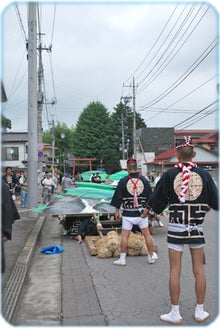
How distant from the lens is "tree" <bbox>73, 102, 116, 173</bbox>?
210 ft

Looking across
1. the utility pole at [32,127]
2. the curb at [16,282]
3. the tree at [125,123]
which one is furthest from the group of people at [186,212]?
the tree at [125,123]

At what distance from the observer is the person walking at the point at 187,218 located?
452 cm

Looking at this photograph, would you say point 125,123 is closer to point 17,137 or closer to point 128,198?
point 17,137

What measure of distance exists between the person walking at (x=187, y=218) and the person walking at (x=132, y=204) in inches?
107

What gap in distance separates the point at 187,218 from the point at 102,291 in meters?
1.97

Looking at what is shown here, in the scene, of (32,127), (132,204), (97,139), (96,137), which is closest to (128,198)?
(132,204)

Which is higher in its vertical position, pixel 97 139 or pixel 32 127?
pixel 97 139

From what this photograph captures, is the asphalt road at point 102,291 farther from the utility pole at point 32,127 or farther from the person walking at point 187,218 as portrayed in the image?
the utility pole at point 32,127

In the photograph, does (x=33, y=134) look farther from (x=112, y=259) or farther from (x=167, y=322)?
(x=167, y=322)

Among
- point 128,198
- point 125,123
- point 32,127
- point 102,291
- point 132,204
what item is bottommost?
point 102,291

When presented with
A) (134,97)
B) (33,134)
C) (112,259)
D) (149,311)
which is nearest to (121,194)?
(112,259)

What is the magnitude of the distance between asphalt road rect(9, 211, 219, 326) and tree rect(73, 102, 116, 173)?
183 feet

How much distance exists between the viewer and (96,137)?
66.2 meters

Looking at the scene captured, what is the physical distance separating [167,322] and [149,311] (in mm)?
369
